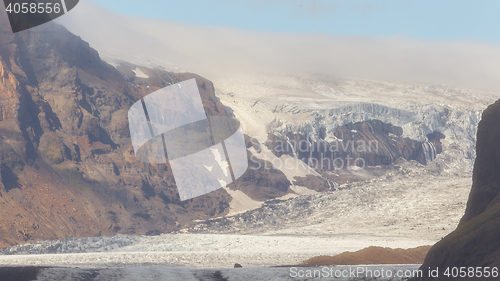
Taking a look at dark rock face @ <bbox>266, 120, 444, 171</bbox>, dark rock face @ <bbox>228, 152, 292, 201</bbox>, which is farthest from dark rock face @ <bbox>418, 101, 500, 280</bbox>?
dark rock face @ <bbox>266, 120, 444, 171</bbox>

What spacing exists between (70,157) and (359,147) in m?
79.6

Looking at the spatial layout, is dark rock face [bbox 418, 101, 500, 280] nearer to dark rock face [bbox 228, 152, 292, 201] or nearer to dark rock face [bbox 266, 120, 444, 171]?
dark rock face [bbox 228, 152, 292, 201]

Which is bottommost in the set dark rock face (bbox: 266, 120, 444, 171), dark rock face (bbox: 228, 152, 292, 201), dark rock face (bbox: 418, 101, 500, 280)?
dark rock face (bbox: 228, 152, 292, 201)

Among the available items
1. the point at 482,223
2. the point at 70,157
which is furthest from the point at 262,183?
the point at 482,223

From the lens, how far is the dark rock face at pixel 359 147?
124438 millimetres

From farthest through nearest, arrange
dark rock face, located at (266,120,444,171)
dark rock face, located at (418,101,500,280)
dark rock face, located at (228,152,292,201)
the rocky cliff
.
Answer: dark rock face, located at (266,120,444,171), dark rock face, located at (228,152,292,201), the rocky cliff, dark rock face, located at (418,101,500,280)

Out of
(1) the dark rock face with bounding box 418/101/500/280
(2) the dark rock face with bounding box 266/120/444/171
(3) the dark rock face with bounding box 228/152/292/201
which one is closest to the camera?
(1) the dark rock face with bounding box 418/101/500/280

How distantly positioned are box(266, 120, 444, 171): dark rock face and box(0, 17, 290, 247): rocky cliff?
2273cm

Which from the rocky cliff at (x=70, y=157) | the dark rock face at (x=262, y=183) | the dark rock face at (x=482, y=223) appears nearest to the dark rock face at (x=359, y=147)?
the dark rock face at (x=262, y=183)

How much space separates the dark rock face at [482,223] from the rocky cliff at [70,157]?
52016 millimetres

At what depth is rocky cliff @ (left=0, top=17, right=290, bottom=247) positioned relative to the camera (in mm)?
63906

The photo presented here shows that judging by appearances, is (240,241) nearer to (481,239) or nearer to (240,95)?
(481,239)

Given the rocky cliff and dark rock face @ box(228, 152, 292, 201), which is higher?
the rocky cliff

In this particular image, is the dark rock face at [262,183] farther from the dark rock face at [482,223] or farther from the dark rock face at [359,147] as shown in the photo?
the dark rock face at [482,223]
